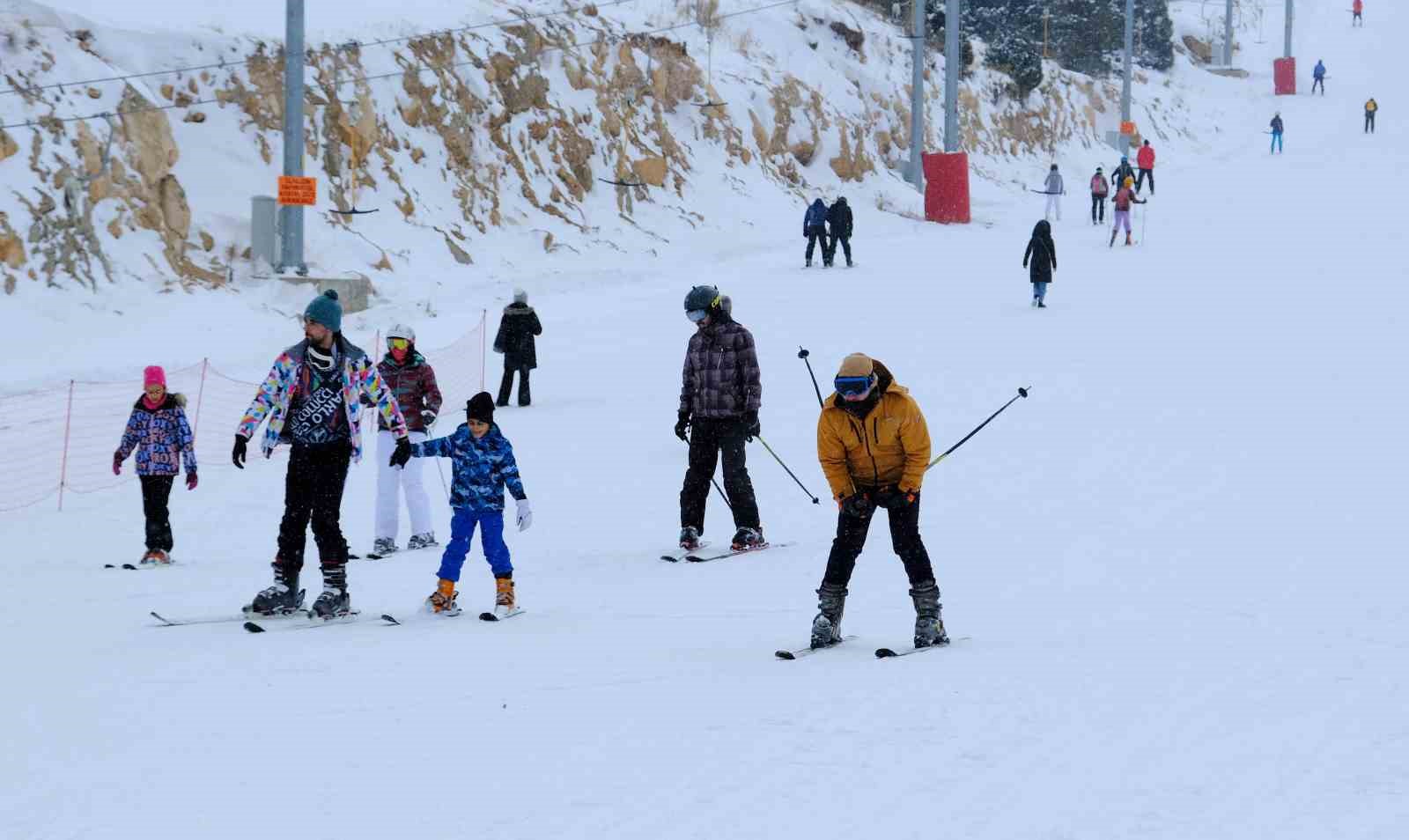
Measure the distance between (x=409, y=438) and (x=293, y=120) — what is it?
10742mm

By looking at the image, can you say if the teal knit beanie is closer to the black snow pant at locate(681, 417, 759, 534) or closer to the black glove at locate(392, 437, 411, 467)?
the black glove at locate(392, 437, 411, 467)

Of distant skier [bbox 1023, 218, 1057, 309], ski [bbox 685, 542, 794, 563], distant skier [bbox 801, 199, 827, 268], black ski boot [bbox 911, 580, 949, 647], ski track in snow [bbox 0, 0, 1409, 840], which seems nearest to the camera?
ski track in snow [bbox 0, 0, 1409, 840]

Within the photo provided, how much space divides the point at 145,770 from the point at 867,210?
106ft

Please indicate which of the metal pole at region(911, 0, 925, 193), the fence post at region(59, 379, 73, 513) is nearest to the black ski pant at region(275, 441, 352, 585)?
the fence post at region(59, 379, 73, 513)

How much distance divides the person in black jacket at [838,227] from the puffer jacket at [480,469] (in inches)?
749

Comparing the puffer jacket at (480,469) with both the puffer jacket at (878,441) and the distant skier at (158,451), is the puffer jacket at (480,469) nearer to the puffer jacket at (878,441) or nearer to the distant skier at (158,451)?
the puffer jacket at (878,441)

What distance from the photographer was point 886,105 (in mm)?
42125

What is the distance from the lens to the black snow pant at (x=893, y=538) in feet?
24.6

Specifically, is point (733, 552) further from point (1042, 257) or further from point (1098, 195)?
point (1098, 195)

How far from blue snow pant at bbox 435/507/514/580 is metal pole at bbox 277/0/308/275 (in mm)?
12889

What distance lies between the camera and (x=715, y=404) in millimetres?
10500

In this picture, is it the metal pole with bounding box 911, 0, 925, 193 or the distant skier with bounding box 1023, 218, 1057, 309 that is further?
the metal pole with bounding box 911, 0, 925, 193

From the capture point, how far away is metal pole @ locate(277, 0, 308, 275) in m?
20.0

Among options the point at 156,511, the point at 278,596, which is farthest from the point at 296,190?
the point at 278,596
